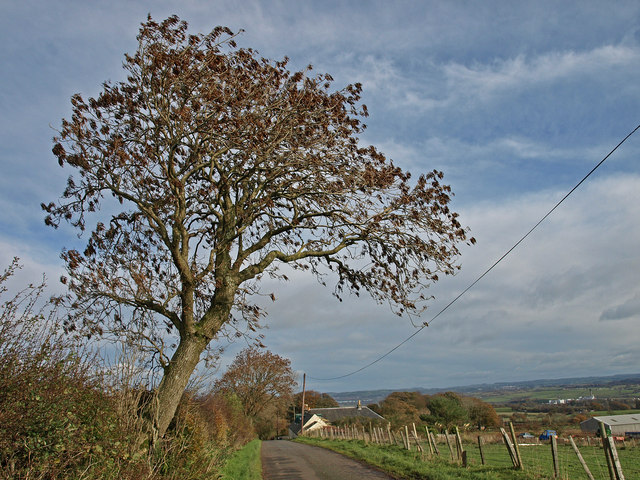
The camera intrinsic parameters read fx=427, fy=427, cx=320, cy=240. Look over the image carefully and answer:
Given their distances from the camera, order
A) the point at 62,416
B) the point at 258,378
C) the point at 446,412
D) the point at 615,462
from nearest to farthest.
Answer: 1. the point at 62,416
2. the point at 615,462
3. the point at 258,378
4. the point at 446,412

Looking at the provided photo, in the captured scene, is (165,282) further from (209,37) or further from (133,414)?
(209,37)

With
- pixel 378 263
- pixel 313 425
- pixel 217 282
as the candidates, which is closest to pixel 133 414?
pixel 217 282

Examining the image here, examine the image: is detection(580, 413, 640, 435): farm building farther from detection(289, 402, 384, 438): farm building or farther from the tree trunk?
the tree trunk

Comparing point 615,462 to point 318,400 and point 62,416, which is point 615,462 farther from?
point 318,400

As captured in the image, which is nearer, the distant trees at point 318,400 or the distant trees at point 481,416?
the distant trees at point 481,416

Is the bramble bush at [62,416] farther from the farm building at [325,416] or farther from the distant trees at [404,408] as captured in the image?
the farm building at [325,416]

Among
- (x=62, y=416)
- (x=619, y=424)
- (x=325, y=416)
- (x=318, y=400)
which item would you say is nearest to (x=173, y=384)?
(x=62, y=416)

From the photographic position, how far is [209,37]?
7613mm

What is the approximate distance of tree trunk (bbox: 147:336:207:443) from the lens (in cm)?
705

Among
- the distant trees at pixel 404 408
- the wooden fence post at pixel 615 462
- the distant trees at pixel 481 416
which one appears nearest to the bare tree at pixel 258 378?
the distant trees at pixel 404 408

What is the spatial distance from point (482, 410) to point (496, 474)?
64.4 m

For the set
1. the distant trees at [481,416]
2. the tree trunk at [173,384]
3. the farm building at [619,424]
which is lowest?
the farm building at [619,424]

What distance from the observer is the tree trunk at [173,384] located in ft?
23.1

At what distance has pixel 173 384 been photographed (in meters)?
7.54
